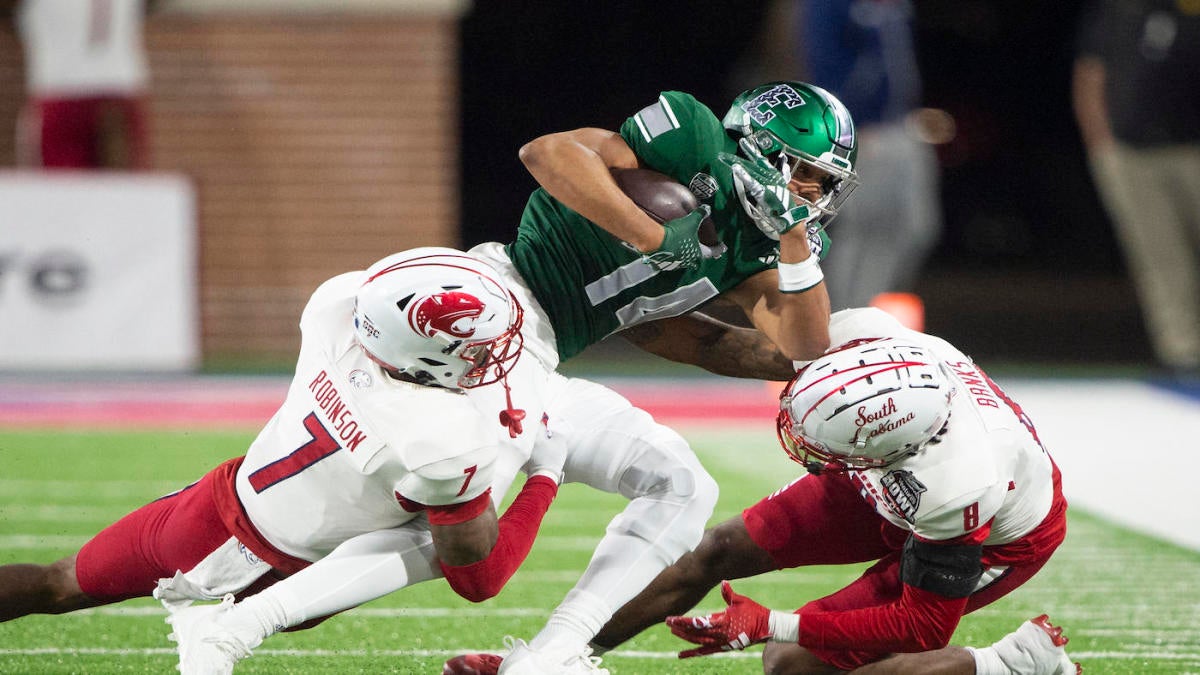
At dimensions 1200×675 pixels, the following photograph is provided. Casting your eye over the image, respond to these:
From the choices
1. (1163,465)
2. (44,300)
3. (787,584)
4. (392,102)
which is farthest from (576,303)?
(392,102)

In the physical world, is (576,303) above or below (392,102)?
above

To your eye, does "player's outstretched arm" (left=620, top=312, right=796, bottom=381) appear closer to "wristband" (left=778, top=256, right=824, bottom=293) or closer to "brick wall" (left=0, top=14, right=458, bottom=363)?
"wristband" (left=778, top=256, right=824, bottom=293)

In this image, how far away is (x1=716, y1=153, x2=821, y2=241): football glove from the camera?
3236 millimetres

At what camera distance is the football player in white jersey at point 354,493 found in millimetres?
2881

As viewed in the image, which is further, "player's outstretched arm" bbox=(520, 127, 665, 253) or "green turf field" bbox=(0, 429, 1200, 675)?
"green turf field" bbox=(0, 429, 1200, 675)

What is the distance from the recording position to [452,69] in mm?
9586

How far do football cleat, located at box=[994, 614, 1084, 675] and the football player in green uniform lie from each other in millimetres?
686

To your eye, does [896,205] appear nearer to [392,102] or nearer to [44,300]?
[392,102]

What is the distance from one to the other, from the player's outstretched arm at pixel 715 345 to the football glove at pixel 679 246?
1.28 feet

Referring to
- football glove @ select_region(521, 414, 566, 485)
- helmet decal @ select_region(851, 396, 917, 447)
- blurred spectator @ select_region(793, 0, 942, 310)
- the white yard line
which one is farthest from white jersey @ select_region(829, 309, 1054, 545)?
blurred spectator @ select_region(793, 0, 942, 310)

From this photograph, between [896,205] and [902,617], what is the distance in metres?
5.01

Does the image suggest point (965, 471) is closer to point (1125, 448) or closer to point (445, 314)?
point (445, 314)

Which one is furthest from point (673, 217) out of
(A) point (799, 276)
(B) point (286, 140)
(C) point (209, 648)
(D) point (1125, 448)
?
(B) point (286, 140)

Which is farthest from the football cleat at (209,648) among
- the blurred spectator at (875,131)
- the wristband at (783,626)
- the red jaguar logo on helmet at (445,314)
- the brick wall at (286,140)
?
the brick wall at (286,140)
